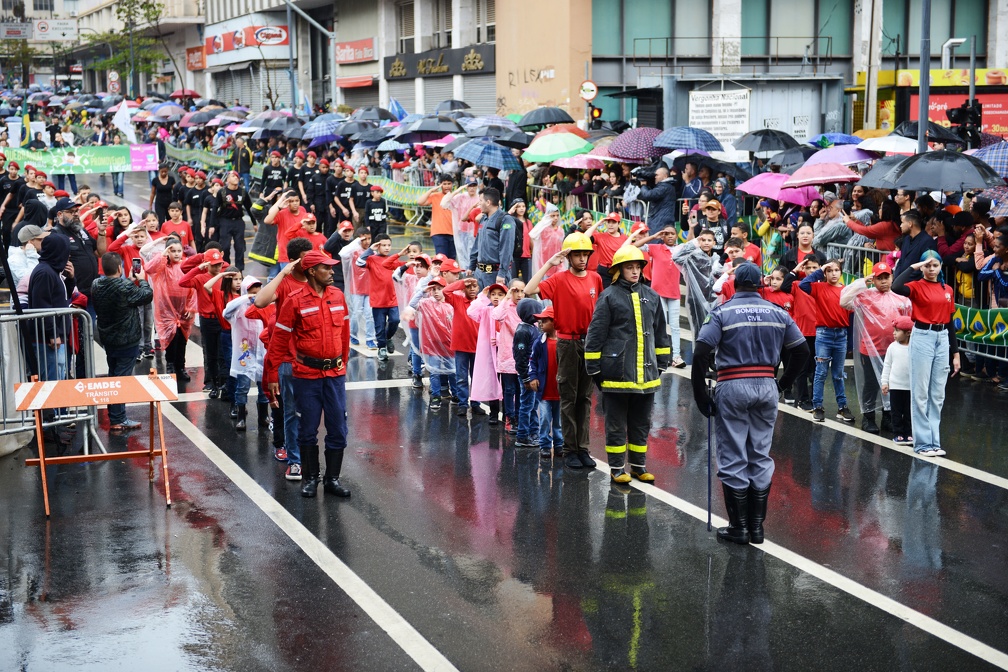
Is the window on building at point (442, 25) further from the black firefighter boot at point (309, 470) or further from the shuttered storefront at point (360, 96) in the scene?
the black firefighter boot at point (309, 470)

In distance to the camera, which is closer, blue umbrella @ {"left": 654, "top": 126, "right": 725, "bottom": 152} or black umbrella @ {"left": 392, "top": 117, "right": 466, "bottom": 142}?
blue umbrella @ {"left": 654, "top": 126, "right": 725, "bottom": 152}

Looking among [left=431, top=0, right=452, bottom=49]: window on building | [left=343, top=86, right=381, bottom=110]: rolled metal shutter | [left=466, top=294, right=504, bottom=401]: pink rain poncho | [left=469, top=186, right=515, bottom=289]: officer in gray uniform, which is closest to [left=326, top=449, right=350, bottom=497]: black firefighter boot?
[left=466, top=294, right=504, bottom=401]: pink rain poncho

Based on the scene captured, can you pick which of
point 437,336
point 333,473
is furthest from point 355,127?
point 333,473

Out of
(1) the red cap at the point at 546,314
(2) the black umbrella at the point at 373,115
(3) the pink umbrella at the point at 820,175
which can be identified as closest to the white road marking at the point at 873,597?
(1) the red cap at the point at 546,314

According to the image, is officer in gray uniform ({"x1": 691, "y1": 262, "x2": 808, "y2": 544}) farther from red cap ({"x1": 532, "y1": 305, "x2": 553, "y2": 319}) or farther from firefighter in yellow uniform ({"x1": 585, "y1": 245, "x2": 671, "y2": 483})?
red cap ({"x1": 532, "y1": 305, "x2": 553, "y2": 319})

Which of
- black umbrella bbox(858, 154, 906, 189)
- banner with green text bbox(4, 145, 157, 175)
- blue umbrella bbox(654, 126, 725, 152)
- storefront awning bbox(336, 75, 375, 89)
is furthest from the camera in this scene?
storefront awning bbox(336, 75, 375, 89)

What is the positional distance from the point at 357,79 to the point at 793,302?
45.4 m

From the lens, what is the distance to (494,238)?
1639 cm

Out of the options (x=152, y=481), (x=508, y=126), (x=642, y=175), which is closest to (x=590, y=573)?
(x=152, y=481)

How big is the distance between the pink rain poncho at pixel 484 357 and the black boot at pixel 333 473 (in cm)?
223

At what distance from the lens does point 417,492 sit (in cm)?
955

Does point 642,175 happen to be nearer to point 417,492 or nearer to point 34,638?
point 417,492

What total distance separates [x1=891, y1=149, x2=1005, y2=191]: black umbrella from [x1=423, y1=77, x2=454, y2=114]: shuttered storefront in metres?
34.0

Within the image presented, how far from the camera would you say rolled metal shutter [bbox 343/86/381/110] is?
54656mm
